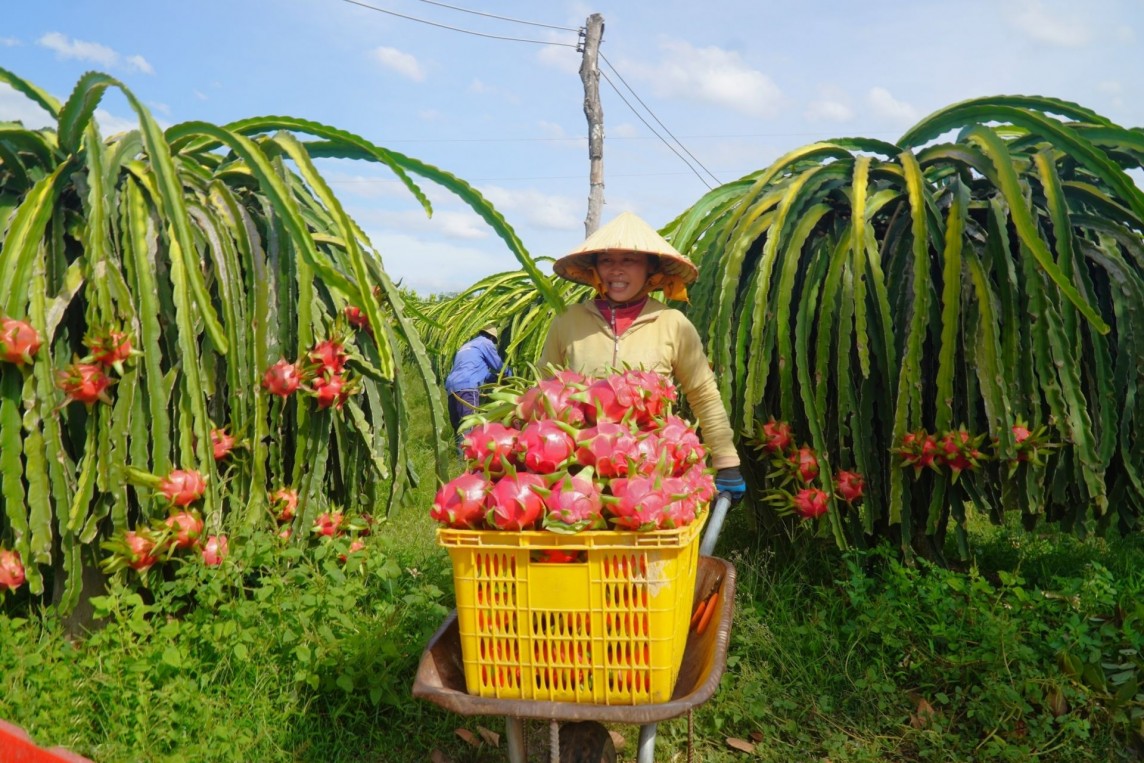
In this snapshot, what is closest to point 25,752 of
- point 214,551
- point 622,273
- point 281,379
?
point 214,551

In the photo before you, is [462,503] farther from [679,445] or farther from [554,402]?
[679,445]

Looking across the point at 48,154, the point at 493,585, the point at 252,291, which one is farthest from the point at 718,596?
the point at 48,154

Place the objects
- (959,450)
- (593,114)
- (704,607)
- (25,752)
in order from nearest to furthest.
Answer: (25,752)
(704,607)
(959,450)
(593,114)

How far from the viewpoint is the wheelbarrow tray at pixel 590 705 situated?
1700 mm

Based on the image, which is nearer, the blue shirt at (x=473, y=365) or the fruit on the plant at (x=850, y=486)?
the fruit on the plant at (x=850, y=486)

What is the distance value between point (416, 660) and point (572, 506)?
1.53 m

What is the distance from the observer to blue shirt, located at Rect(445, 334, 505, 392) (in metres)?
6.52

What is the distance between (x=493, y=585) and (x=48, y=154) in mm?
2541

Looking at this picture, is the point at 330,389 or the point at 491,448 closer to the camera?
the point at 491,448

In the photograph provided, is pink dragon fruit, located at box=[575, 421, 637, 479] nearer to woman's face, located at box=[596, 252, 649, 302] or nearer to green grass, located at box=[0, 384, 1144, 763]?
woman's face, located at box=[596, 252, 649, 302]

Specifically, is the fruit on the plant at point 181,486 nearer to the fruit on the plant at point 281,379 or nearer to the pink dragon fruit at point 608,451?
the fruit on the plant at point 281,379

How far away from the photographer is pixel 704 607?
2498mm

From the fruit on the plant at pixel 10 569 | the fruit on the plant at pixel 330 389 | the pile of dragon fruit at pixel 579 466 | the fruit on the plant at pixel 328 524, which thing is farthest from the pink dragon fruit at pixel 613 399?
the fruit on the plant at pixel 10 569

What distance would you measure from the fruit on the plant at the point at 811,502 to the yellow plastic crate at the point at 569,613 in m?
1.63
